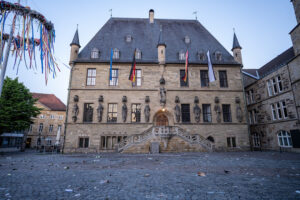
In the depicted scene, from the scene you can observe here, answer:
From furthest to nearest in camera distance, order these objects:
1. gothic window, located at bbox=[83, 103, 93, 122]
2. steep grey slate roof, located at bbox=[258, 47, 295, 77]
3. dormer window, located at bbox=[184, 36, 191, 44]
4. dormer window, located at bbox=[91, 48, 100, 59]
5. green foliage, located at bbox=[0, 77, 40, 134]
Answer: dormer window, located at bbox=[184, 36, 191, 44] → dormer window, located at bbox=[91, 48, 100, 59] → gothic window, located at bbox=[83, 103, 93, 122] → steep grey slate roof, located at bbox=[258, 47, 295, 77] → green foliage, located at bbox=[0, 77, 40, 134]

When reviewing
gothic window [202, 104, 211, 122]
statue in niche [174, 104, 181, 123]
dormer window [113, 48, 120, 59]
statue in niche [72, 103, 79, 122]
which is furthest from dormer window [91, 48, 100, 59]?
gothic window [202, 104, 211, 122]

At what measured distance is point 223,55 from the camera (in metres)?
21.2

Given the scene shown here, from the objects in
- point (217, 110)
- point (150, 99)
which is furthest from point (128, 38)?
point (217, 110)

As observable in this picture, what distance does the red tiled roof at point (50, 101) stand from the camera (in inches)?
1569

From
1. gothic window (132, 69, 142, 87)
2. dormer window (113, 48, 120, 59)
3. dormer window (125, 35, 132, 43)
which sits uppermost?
dormer window (125, 35, 132, 43)

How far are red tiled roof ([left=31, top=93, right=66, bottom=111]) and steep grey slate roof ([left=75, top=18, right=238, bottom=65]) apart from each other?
86.9ft

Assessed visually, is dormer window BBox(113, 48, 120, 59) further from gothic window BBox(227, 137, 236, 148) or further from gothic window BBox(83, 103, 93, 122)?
gothic window BBox(227, 137, 236, 148)

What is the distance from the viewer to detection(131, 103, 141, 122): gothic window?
1781 cm

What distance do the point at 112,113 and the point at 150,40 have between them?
38.7 ft

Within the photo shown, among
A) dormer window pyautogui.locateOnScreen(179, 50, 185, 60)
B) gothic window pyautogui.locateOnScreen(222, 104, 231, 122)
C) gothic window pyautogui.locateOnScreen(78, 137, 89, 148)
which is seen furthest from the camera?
dormer window pyautogui.locateOnScreen(179, 50, 185, 60)

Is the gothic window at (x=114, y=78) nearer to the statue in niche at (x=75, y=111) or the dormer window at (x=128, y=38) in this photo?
the statue in niche at (x=75, y=111)

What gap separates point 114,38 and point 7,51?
19.2 m

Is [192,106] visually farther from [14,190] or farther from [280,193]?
[14,190]

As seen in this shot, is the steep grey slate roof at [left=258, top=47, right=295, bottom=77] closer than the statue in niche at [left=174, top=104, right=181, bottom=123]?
Yes
